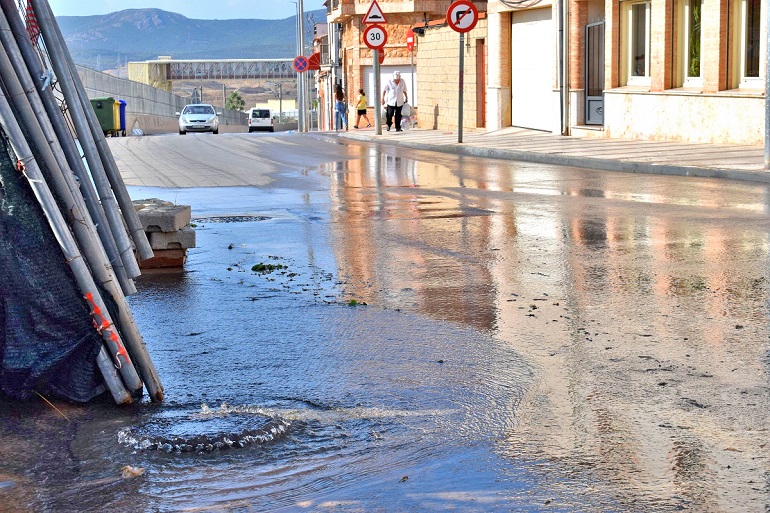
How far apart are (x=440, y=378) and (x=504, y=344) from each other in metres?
0.81

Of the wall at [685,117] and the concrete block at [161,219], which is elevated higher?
the wall at [685,117]

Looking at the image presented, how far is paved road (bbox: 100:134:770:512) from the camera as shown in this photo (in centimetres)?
Answer: 421

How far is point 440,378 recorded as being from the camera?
570 cm

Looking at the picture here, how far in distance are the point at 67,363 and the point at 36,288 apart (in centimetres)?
36

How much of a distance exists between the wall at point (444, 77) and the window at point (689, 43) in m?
10.4

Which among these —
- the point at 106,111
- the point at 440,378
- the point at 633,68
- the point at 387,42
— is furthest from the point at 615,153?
the point at 106,111

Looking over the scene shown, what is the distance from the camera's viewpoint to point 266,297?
798 centimetres

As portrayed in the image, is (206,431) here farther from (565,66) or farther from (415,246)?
(565,66)

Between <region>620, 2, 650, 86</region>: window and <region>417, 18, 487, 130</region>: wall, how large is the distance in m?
8.09

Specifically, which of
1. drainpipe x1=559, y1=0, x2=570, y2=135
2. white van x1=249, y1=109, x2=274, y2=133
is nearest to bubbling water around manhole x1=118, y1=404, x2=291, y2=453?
drainpipe x1=559, y1=0, x2=570, y2=135

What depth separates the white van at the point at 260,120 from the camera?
73600mm

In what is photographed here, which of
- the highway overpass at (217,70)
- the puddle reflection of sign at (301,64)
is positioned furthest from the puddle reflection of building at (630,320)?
the highway overpass at (217,70)

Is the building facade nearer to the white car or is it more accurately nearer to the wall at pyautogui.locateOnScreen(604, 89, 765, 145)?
the wall at pyautogui.locateOnScreen(604, 89, 765, 145)

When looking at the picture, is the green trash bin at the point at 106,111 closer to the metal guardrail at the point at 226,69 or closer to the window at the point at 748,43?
the window at the point at 748,43
